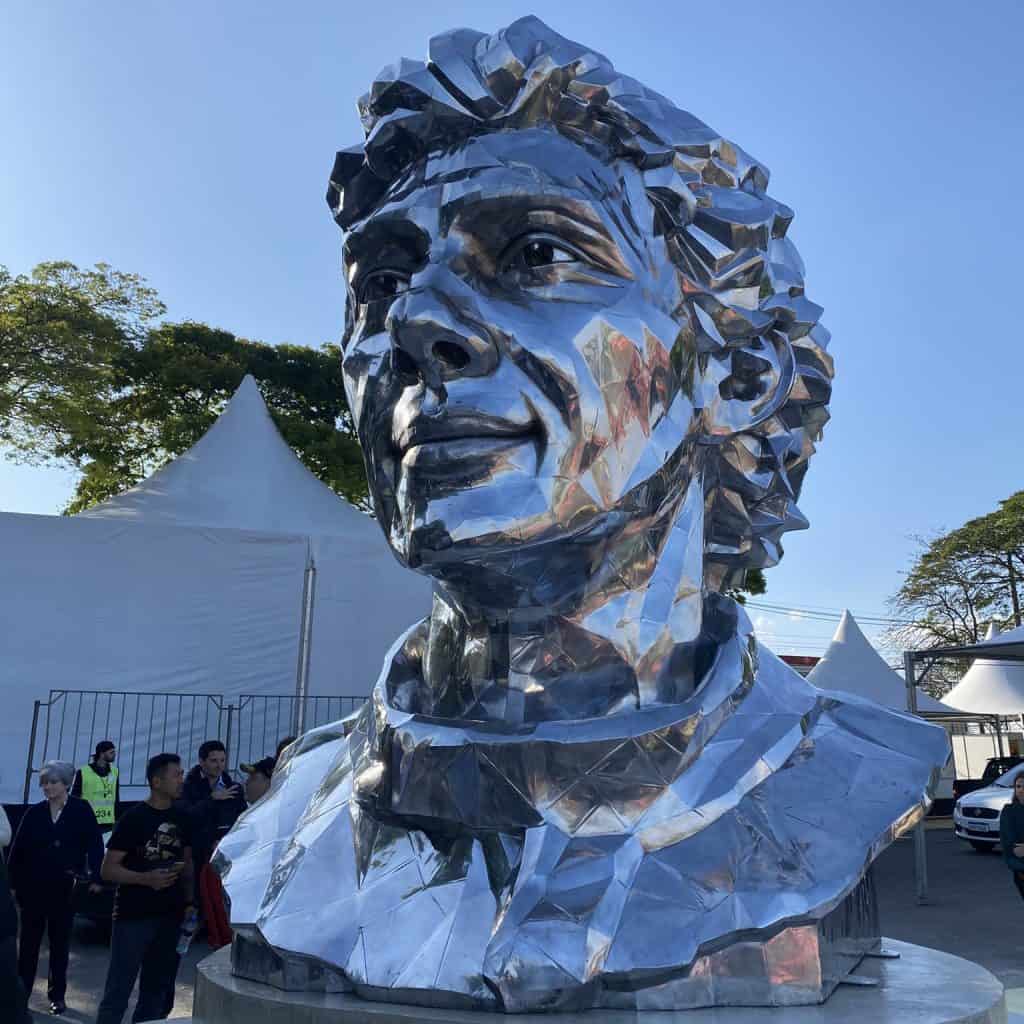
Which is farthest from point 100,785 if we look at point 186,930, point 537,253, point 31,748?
point 537,253

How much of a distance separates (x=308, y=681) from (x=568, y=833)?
932 cm

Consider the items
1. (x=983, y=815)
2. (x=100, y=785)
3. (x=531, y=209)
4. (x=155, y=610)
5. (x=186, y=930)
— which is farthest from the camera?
(x=983, y=815)

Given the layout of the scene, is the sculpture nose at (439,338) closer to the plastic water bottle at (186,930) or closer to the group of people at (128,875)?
the group of people at (128,875)

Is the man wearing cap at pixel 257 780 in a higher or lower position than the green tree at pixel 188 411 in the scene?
lower

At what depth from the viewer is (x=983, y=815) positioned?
1412 cm

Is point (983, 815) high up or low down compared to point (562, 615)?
down

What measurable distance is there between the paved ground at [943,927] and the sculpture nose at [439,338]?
237 cm

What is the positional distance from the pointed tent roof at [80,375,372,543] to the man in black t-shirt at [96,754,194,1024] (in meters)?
5.95

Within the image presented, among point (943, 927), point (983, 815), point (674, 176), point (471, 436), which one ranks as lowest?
point (943, 927)

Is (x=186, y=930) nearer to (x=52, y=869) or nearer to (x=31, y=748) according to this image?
(x=52, y=869)

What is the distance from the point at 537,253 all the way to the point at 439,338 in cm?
25

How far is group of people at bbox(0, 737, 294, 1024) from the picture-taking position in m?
4.88

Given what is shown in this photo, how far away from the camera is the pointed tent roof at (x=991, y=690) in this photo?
22734 mm

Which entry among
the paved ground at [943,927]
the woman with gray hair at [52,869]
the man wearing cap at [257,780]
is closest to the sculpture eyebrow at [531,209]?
the paved ground at [943,927]
